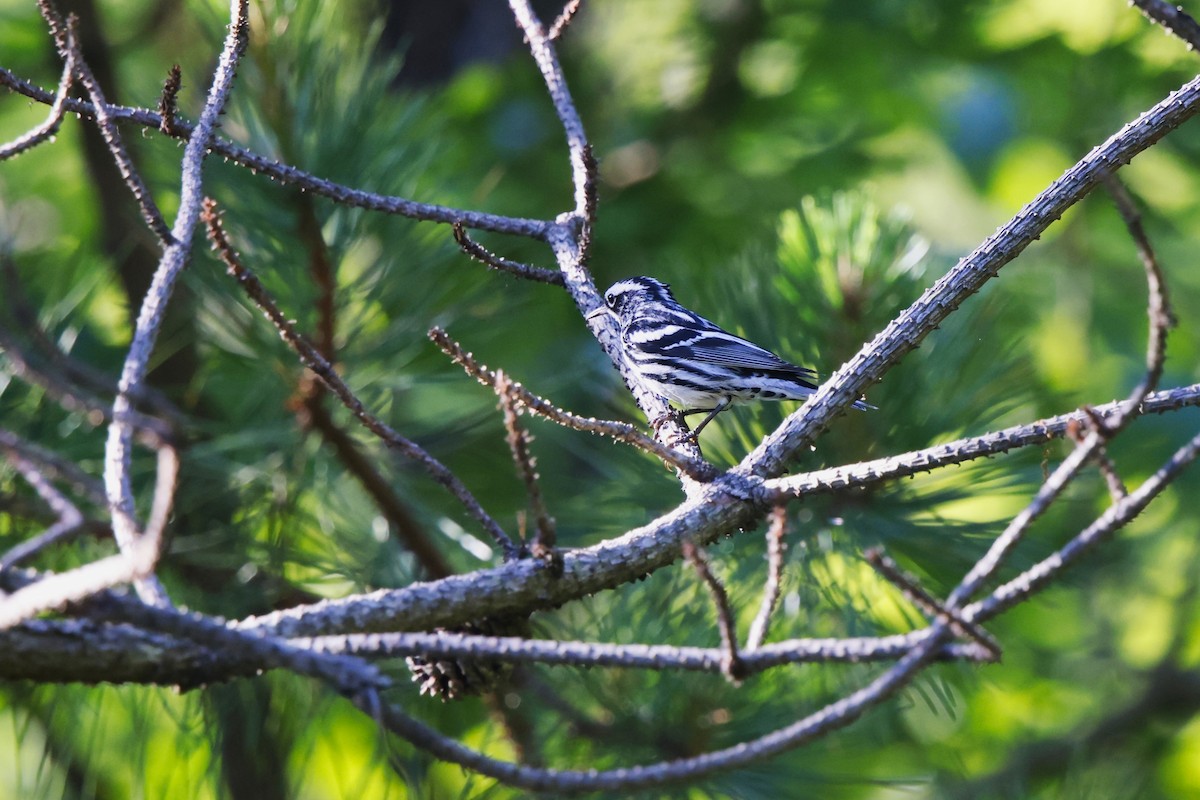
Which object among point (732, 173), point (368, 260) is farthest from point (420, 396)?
point (732, 173)

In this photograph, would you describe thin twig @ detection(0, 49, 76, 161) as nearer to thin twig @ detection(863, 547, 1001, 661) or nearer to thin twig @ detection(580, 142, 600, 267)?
thin twig @ detection(580, 142, 600, 267)

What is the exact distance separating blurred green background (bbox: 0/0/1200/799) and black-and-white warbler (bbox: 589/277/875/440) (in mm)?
114

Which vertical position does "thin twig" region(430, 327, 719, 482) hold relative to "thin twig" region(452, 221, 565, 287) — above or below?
below

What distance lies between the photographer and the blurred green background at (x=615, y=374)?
9.05 feet

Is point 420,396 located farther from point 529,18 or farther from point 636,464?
point 529,18

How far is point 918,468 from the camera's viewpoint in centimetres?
158

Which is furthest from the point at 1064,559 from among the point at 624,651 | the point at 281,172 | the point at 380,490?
the point at 380,490

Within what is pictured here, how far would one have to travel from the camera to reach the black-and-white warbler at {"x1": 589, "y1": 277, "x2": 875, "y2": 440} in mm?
3035

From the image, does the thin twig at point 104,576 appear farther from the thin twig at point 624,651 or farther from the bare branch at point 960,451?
the bare branch at point 960,451

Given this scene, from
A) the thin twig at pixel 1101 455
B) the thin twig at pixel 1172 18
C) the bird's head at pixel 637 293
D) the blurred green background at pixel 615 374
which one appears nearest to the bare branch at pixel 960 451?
the thin twig at pixel 1101 455

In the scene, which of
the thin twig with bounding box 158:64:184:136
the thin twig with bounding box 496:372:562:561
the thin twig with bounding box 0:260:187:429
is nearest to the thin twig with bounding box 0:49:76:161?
the thin twig with bounding box 158:64:184:136

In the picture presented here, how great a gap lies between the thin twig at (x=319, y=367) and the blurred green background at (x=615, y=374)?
2.64 ft

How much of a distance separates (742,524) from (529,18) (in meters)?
1.21

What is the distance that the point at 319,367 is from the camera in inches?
60.3
